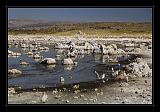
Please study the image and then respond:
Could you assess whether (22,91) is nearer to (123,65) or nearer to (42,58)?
(42,58)

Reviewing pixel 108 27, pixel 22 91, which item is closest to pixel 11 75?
pixel 22 91

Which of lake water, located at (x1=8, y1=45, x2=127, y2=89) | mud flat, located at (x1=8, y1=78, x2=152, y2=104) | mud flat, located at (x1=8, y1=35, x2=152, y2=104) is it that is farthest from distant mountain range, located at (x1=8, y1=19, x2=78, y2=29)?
mud flat, located at (x1=8, y1=78, x2=152, y2=104)

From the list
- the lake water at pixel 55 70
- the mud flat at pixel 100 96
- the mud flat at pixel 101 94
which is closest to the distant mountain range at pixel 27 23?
the mud flat at pixel 101 94

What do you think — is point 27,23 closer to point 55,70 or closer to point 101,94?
point 55,70

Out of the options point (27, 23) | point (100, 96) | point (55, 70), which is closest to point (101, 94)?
point (100, 96)

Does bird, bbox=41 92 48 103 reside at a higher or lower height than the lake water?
lower

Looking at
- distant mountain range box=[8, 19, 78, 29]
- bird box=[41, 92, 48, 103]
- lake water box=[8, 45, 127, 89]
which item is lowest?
bird box=[41, 92, 48, 103]

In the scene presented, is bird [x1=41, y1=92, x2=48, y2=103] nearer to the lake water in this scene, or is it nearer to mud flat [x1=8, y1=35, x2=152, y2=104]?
mud flat [x1=8, y1=35, x2=152, y2=104]

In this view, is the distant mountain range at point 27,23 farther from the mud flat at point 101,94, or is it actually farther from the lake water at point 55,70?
the lake water at point 55,70

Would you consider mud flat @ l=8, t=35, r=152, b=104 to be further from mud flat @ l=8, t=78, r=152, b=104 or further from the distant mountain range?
the distant mountain range

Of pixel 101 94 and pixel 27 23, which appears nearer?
pixel 101 94

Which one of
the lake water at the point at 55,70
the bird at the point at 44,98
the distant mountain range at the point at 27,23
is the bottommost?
the bird at the point at 44,98
